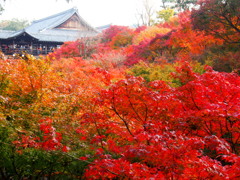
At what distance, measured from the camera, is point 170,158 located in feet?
11.9

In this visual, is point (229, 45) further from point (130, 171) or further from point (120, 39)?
point (120, 39)

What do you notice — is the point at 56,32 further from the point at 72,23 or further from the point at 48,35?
the point at 72,23

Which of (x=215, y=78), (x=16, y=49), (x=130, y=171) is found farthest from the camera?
(x=16, y=49)

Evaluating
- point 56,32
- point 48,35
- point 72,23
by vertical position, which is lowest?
point 48,35

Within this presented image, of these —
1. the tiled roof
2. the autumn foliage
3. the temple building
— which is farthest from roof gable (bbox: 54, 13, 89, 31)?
the autumn foliage

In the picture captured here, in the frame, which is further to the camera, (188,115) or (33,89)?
(33,89)

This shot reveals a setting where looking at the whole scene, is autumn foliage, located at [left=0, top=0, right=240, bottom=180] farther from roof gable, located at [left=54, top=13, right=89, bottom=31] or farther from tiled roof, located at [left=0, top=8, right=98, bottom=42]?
roof gable, located at [left=54, top=13, right=89, bottom=31]

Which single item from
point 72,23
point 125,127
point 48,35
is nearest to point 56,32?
point 48,35

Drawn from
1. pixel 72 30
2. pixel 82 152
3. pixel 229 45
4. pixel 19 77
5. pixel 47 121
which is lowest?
pixel 82 152

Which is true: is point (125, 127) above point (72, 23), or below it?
below

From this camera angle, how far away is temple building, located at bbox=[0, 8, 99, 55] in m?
28.2

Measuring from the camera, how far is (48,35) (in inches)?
1313

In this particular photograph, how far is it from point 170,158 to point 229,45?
34.6 ft

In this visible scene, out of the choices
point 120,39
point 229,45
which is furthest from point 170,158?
point 120,39
